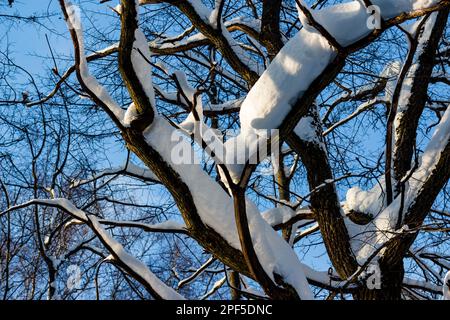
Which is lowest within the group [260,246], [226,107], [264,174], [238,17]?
[260,246]

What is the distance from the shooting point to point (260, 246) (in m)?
3.19

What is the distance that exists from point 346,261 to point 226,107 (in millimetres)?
2277

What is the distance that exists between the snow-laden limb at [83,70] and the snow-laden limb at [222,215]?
28cm

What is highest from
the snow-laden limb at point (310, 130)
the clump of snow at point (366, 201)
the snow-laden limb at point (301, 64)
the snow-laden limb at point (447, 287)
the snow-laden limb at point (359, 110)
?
the snow-laden limb at point (359, 110)

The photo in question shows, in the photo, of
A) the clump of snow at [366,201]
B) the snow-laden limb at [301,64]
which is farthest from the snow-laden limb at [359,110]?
the snow-laden limb at [301,64]

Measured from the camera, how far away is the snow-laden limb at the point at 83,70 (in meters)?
2.96

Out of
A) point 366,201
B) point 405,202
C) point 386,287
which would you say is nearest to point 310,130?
point 366,201

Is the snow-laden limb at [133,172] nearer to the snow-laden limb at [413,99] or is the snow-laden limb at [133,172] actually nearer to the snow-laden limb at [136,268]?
the snow-laden limb at [136,268]

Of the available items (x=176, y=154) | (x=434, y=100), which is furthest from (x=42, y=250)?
(x=434, y=100)

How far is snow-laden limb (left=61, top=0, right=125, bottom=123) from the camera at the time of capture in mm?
2957

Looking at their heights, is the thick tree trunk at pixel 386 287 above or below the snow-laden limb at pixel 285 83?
below

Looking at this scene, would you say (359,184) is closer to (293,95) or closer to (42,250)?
(293,95)

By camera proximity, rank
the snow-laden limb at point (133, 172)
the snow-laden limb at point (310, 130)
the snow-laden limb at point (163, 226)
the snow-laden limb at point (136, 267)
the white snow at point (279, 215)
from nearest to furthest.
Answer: the snow-laden limb at point (136, 267) → the snow-laden limb at point (163, 226) → the snow-laden limb at point (310, 130) → the white snow at point (279, 215) → the snow-laden limb at point (133, 172)

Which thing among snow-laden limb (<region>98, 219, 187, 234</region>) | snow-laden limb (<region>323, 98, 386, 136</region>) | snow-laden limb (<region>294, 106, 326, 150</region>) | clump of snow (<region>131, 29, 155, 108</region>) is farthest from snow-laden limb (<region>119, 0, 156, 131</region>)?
snow-laden limb (<region>323, 98, 386, 136</region>)
